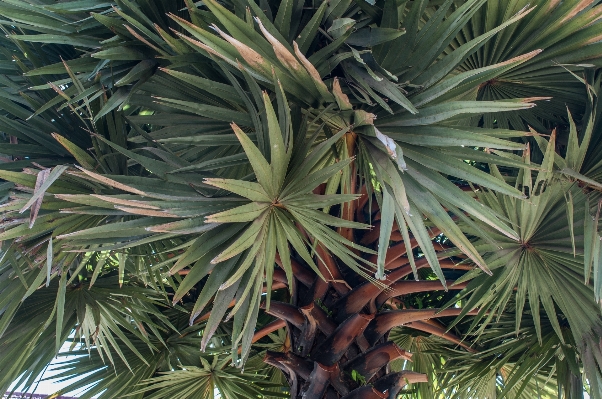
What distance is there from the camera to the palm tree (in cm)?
119

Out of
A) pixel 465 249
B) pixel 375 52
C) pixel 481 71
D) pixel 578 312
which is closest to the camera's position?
pixel 481 71

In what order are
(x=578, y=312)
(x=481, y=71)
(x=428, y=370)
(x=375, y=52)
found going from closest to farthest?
(x=481, y=71) → (x=375, y=52) → (x=578, y=312) → (x=428, y=370)

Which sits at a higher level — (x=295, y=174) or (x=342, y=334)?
(x=295, y=174)

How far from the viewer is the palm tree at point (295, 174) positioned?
1.19m

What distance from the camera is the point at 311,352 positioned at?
1.79 metres

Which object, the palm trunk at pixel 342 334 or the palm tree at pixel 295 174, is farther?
the palm trunk at pixel 342 334

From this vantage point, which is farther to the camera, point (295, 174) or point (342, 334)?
point (342, 334)

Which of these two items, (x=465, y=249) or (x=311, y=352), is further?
(x=311, y=352)

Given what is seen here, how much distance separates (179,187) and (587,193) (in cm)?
115

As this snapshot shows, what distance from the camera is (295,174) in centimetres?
122

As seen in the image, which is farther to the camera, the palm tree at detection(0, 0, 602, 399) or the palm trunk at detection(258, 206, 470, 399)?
the palm trunk at detection(258, 206, 470, 399)

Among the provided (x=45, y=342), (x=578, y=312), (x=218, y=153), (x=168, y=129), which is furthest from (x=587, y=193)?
(x=45, y=342)

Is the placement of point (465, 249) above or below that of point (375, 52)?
below

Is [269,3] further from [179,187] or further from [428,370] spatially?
[428,370]
